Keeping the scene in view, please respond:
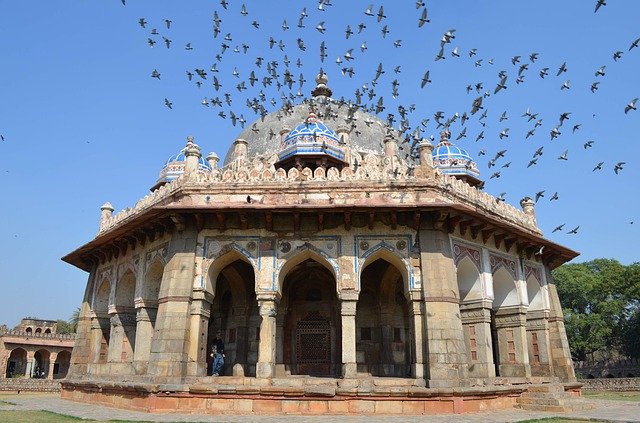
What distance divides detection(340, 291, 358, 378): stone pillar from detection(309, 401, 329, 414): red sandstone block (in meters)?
1.06

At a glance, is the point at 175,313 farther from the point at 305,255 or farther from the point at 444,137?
the point at 444,137

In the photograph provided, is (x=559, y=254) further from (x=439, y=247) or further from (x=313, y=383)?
(x=313, y=383)

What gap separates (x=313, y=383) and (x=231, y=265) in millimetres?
5673

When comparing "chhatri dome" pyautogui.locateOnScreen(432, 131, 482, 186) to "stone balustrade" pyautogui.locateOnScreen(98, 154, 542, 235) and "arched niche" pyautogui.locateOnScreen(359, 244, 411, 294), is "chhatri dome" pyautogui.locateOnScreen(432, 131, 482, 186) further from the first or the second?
"arched niche" pyautogui.locateOnScreen(359, 244, 411, 294)

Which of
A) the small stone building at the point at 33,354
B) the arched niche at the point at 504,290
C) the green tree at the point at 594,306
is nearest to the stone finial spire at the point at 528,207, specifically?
the arched niche at the point at 504,290

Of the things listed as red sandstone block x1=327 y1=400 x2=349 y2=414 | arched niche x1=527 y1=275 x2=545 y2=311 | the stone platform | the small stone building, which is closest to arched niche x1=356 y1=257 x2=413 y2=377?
the stone platform

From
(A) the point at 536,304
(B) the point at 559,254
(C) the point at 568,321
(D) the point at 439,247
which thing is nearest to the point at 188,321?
(D) the point at 439,247

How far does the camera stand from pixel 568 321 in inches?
1506

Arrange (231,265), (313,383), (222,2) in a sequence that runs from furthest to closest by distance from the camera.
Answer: (231,265), (313,383), (222,2)

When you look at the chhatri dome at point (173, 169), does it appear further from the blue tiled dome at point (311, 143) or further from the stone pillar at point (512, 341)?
the stone pillar at point (512, 341)

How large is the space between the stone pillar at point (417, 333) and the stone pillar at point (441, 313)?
0.25 metres

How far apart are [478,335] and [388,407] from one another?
452 centimetres

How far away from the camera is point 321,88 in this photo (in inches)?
1196

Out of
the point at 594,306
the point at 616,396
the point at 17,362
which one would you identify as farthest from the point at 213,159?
the point at 17,362
